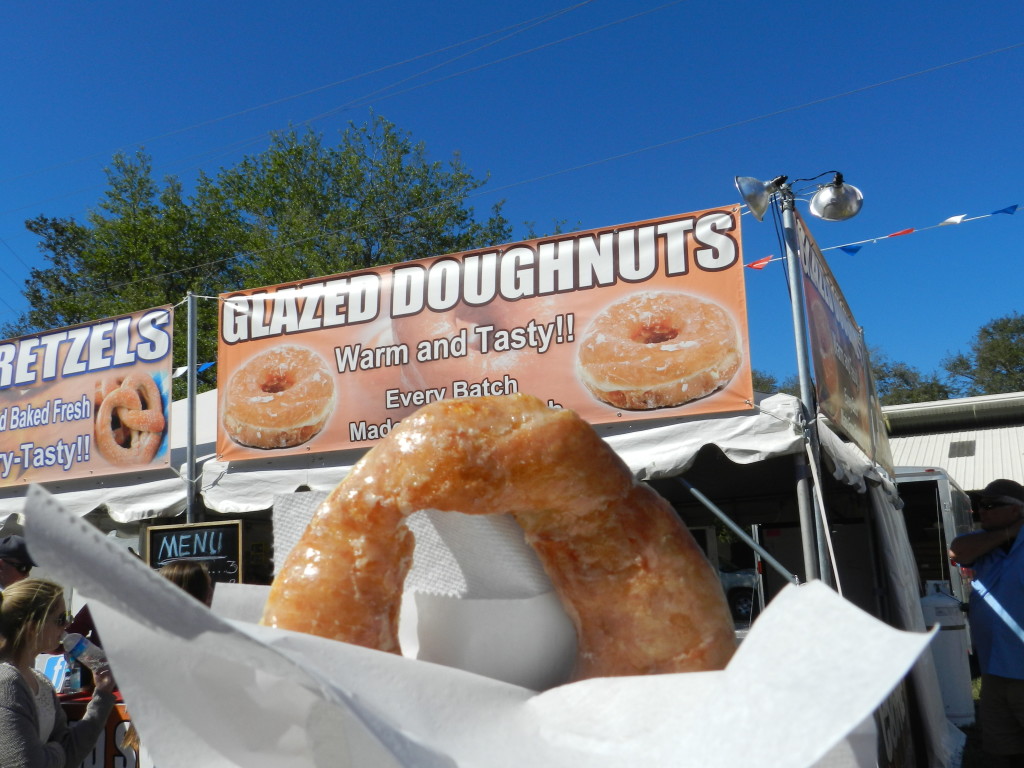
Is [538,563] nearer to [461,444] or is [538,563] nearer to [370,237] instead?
[461,444]

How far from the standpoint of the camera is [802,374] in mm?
4098

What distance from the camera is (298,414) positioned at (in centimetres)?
534

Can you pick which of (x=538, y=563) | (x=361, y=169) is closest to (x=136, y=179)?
(x=361, y=169)

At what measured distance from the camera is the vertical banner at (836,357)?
445 centimetres

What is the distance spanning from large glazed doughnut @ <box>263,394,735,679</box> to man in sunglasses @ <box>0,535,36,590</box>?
3922 millimetres

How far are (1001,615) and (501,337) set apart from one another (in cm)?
326

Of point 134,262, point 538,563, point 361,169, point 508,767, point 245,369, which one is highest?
point 361,169

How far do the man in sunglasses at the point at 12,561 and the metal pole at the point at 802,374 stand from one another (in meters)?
4.17

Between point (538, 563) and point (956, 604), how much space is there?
747 cm

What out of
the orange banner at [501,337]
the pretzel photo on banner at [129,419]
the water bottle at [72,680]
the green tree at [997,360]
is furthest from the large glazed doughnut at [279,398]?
the green tree at [997,360]

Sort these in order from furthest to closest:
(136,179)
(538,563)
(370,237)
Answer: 1. (136,179)
2. (370,237)
3. (538,563)

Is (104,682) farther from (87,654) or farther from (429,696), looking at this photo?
(429,696)

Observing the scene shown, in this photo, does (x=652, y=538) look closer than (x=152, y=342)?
Yes

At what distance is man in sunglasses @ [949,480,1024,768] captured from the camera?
4.31 metres
